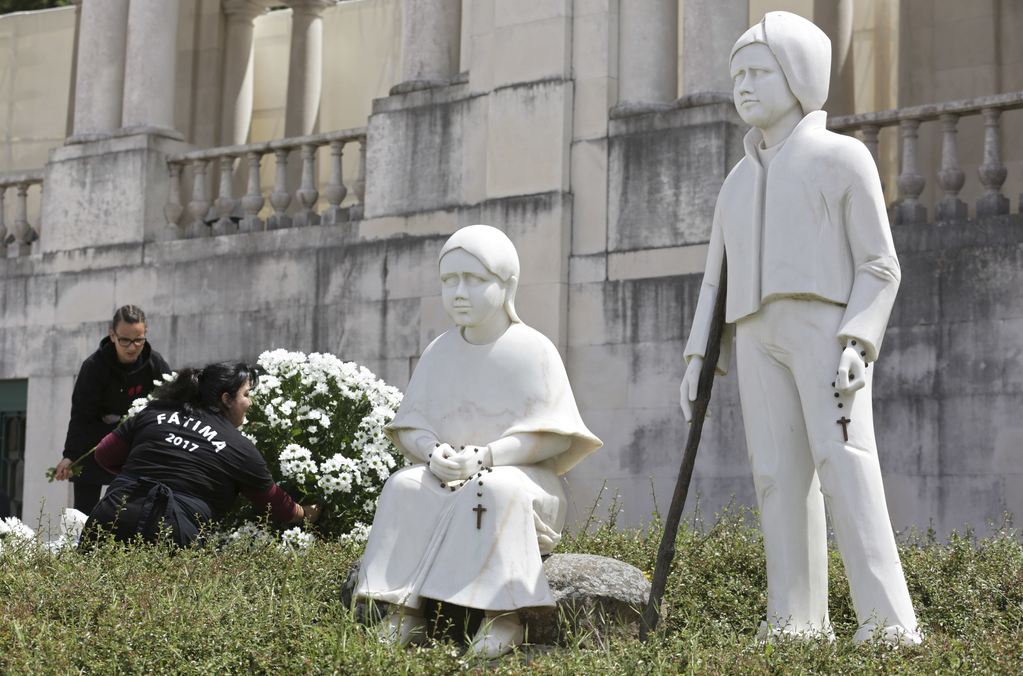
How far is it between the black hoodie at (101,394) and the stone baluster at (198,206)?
3597 millimetres

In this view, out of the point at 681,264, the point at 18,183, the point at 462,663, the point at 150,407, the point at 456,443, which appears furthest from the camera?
the point at 18,183

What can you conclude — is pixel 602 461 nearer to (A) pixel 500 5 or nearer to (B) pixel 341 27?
(A) pixel 500 5

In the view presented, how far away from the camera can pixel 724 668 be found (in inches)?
195

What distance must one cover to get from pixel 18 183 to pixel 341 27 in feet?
17.1

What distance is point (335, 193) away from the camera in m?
12.1

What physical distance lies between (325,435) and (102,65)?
6503 millimetres

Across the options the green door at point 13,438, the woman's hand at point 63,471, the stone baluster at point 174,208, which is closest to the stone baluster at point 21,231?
the green door at point 13,438

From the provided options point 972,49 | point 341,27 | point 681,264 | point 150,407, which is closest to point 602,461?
point 681,264

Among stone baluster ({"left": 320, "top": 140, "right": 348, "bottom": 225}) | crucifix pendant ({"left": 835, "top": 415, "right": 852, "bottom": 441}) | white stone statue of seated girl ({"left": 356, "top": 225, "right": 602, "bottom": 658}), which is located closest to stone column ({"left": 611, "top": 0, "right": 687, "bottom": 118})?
stone baluster ({"left": 320, "top": 140, "right": 348, "bottom": 225})

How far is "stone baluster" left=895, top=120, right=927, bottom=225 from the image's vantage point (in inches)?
380

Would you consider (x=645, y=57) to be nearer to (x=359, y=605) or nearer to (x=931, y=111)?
(x=931, y=111)

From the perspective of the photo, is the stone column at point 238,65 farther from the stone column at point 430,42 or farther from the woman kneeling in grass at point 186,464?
the woman kneeling in grass at point 186,464

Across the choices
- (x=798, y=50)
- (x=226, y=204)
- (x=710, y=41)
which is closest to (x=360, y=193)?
(x=226, y=204)

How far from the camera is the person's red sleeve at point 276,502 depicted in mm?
7777
